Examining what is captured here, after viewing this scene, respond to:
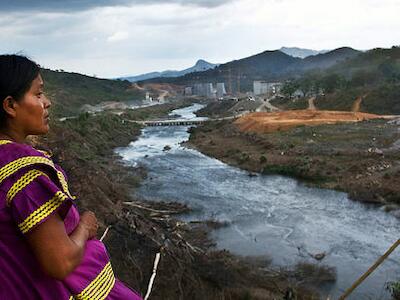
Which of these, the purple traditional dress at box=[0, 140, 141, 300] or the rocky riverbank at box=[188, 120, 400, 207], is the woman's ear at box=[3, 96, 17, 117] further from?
the rocky riverbank at box=[188, 120, 400, 207]

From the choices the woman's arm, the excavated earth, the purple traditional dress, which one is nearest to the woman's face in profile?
the purple traditional dress

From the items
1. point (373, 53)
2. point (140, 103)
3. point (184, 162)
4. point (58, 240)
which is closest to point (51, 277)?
point (58, 240)

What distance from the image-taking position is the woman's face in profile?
4.83 feet

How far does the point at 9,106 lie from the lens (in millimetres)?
1442

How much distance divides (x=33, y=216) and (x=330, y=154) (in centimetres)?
2283

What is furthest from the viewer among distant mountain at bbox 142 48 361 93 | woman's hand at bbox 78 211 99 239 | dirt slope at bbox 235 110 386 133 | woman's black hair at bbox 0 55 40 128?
distant mountain at bbox 142 48 361 93

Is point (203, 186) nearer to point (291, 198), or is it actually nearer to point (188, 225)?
point (291, 198)

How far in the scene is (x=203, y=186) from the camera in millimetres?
19656

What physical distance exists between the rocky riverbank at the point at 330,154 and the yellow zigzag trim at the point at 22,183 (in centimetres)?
1597

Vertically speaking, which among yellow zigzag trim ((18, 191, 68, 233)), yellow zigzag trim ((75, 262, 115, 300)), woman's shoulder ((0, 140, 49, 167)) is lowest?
yellow zigzag trim ((75, 262, 115, 300))

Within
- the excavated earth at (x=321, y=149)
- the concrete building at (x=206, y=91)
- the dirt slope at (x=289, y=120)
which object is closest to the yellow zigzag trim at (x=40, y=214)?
the excavated earth at (x=321, y=149)

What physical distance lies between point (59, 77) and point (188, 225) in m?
76.0

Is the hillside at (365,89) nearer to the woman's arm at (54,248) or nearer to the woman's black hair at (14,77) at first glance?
the woman's black hair at (14,77)

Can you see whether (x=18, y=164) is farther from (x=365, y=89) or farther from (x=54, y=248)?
(x=365, y=89)
